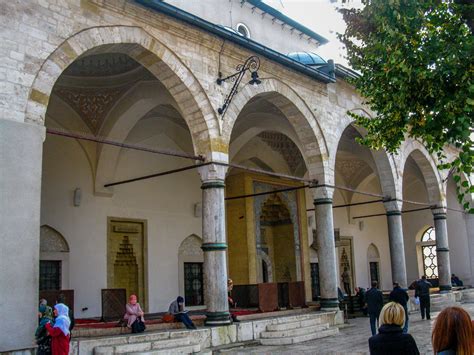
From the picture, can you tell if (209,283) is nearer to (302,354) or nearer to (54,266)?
(302,354)

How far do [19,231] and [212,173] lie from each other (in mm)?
3400

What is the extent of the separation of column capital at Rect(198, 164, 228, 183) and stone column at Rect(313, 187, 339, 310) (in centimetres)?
319

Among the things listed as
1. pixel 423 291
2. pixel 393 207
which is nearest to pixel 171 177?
pixel 393 207

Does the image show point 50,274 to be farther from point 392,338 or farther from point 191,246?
point 392,338

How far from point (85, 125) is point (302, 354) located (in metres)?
6.35

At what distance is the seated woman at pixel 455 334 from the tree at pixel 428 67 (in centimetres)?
346

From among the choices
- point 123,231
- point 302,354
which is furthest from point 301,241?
point 302,354

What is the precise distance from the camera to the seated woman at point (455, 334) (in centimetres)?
213

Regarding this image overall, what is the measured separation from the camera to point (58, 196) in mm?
10766

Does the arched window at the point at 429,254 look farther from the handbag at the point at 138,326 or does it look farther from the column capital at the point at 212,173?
the handbag at the point at 138,326

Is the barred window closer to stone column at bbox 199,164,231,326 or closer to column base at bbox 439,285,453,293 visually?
stone column at bbox 199,164,231,326

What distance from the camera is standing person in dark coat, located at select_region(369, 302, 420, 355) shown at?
2.67 meters

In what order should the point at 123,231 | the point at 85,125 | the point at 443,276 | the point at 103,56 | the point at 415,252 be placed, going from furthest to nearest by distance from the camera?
the point at 415,252
the point at 443,276
the point at 123,231
the point at 85,125
the point at 103,56

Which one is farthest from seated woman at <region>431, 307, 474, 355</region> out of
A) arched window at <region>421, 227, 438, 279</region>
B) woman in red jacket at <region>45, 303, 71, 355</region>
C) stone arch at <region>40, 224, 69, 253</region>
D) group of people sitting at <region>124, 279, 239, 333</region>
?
arched window at <region>421, 227, 438, 279</region>
